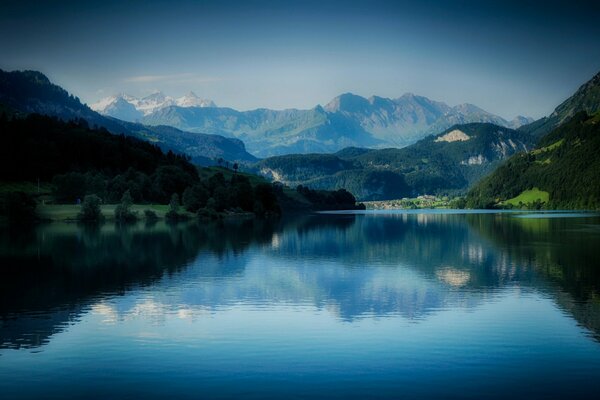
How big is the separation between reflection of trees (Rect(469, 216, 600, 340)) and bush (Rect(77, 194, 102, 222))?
370 feet

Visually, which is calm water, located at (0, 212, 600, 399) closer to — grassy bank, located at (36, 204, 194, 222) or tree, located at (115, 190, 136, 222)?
tree, located at (115, 190, 136, 222)

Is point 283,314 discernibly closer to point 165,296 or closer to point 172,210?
point 165,296

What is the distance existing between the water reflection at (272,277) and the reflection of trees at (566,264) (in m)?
0.15

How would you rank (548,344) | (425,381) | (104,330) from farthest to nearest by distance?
(104,330), (548,344), (425,381)

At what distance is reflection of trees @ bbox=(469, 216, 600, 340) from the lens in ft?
147

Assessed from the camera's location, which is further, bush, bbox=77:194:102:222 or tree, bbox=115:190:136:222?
tree, bbox=115:190:136:222

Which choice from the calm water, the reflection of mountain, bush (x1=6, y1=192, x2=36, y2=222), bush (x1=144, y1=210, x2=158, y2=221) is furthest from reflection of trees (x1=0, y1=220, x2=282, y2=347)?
bush (x1=144, y1=210, x2=158, y2=221)

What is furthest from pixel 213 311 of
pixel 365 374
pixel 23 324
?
pixel 365 374

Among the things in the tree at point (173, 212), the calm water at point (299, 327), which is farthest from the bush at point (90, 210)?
the calm water at point (299, 327)

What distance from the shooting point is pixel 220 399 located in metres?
24.2

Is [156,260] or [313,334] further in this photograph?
[156,260]

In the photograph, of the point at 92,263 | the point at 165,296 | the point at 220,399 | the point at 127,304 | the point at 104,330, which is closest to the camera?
the point at 220,399

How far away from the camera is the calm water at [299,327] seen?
26406 millimetres

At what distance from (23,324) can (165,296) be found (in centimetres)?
1267
